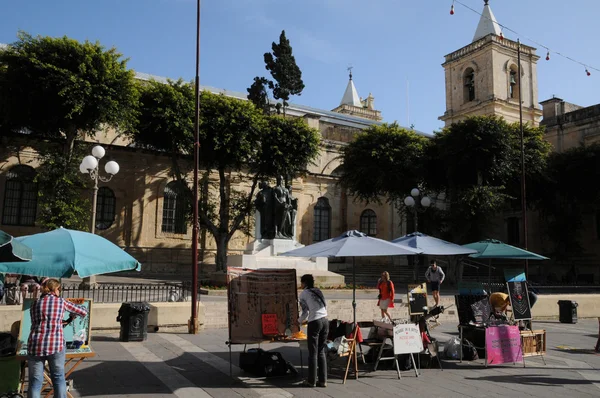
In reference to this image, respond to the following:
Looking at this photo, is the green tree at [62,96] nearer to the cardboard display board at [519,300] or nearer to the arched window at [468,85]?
the cardboard display board at [519,300]

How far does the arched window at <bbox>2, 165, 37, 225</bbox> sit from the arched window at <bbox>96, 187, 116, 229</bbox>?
3.95 m

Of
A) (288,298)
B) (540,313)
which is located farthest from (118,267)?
(540,313)

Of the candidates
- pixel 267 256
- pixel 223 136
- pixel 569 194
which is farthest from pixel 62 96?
pixel 569 194

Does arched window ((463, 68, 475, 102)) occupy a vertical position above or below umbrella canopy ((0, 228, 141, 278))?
above

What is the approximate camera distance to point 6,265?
26.1 ft

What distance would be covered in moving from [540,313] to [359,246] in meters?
11.9

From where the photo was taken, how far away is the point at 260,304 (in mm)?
8297

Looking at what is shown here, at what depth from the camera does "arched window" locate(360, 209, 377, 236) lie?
45.9 metres

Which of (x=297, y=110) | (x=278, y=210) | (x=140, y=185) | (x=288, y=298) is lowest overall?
(x=288, y=298)

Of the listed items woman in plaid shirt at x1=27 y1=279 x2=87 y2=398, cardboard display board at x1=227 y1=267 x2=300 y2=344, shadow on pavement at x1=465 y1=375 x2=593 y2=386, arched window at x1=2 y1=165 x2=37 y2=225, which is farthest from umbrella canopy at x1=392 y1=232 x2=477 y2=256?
arched window at x1=2 y1=165 x2=37 y2=225

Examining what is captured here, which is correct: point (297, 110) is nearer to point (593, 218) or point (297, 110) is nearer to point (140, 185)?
point (140, 185)

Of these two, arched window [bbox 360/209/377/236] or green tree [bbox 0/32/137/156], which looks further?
arched window [bbox 360/209/377/236]

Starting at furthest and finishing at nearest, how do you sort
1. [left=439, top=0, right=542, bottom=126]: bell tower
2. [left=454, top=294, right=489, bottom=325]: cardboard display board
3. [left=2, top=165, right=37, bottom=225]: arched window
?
[left=439, top=0, right=542, bottom=126]: bell tower
[left=2, top=165, right=37, bottom=225]: arched window
[left=454, top=294, right=489, bottom=325]: cardboard display board

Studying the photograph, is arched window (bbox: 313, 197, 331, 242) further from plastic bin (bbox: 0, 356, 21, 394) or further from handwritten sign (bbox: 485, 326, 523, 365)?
plastic bin (bbox: 0, 356, 21, 394)
